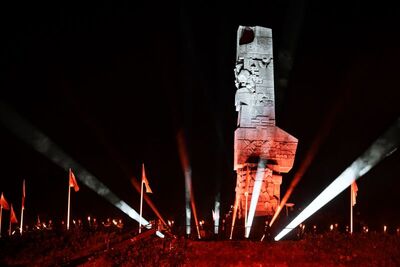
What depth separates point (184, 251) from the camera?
14656 mm

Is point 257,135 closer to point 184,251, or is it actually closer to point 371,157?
point 184,251

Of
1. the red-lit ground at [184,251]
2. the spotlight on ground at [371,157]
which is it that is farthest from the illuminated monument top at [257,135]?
the spotlight on ground at [371,157]

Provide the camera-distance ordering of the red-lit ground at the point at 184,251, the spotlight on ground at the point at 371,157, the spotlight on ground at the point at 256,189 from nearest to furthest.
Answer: the red-lit ground at the point at 184,251 → the spotlight on ground at the point at 256,189 → the spotlight on ground at the point at 371,157

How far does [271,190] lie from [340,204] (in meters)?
16.8

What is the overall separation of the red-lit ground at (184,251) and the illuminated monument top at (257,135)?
7339 millimetres

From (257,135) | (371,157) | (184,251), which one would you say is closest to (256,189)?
Answer: (257,135)

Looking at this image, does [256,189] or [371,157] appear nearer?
[256,189]

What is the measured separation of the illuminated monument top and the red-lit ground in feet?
24.1

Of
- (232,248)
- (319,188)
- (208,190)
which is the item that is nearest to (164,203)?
(208,190)

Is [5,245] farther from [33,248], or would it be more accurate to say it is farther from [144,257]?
[144,257]

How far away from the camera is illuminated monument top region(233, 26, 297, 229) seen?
913 inches

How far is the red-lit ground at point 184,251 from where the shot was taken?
13422 mm

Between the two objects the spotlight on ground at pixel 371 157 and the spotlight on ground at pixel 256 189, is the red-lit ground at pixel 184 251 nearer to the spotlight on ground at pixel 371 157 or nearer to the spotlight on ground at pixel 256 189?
the spotlight on ground at pixel 256 189

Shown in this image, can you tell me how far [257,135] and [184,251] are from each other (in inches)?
376
